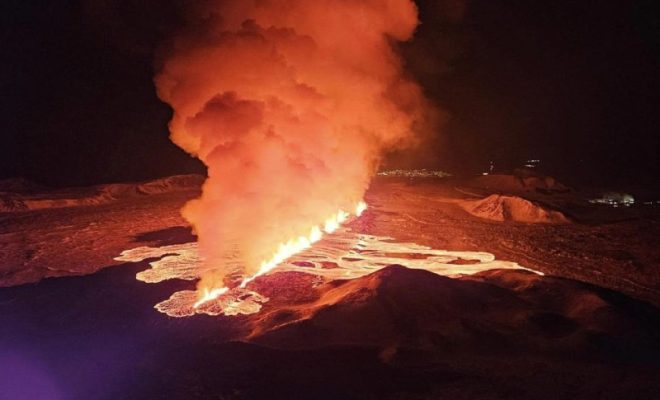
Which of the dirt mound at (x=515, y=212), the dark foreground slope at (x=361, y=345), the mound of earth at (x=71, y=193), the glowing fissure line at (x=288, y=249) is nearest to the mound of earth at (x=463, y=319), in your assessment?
the dark foreground slope at (x=361, y=345)

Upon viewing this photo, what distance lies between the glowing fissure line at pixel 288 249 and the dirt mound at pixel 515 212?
5.52 meters

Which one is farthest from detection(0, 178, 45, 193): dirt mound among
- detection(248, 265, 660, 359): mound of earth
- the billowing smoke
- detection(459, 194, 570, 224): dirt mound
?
detection(459, 194, 570, 224): dirt mound

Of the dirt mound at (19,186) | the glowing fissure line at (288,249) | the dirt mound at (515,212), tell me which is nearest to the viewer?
the glowing fissure line at (288,249)

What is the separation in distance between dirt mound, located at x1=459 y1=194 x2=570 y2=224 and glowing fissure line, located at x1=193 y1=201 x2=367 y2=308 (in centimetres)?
552

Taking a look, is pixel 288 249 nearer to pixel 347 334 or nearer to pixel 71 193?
pixel 347 334

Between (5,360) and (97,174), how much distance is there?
26434 millimetres

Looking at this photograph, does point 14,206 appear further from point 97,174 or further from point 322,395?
point 322,395

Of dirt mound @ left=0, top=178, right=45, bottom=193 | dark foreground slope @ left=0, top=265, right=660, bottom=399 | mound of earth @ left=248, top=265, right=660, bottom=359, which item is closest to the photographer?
dark foreground slope @ left=0, top=265, right=660, bottom=399

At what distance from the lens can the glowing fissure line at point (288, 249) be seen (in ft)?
28.7

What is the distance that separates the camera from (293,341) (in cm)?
644

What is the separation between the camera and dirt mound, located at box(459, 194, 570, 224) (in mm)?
16625

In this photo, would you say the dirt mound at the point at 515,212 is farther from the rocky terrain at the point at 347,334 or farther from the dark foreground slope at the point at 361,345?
the dark foreground slope at the point at 361,345

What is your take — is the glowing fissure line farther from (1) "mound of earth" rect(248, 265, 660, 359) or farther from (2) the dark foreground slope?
(1) "mound of earth" rect(248, 265, 660, 359)

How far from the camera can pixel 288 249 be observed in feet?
39.0
